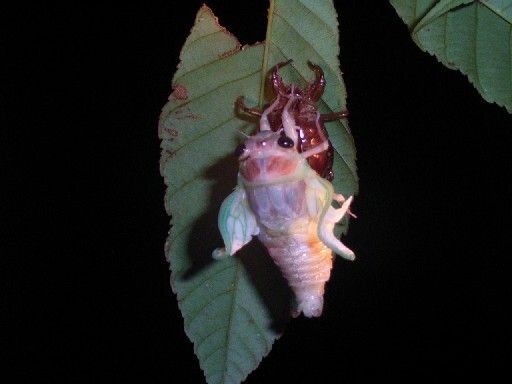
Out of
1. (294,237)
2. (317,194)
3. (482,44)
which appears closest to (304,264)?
(294,237)

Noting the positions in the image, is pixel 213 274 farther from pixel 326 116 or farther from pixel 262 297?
pixel 326 116

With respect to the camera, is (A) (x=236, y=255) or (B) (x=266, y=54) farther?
(A) (x=236, y=255)

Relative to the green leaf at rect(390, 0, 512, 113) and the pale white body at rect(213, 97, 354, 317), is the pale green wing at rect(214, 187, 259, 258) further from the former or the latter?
the green leaf at rect(390, 0, 512, 113)

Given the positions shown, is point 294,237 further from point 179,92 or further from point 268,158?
point 179,92

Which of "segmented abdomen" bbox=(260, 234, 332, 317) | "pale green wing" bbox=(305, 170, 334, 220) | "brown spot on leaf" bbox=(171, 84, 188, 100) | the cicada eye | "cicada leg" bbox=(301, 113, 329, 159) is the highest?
"brown spot on leaf" bbox=(171, 84, 188, 100)

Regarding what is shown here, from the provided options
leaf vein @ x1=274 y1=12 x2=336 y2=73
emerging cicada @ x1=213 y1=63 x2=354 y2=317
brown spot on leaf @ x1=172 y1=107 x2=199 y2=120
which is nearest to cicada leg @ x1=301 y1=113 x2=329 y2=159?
emerging cicada @ x1=213 y1=63 x2=354 y2=317
